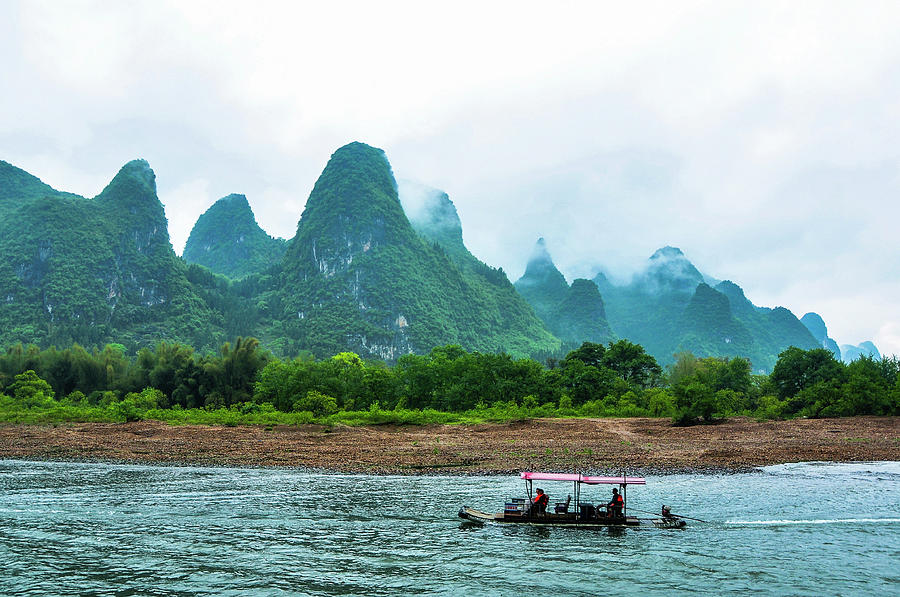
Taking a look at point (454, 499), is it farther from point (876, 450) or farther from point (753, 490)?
point (876, 450)

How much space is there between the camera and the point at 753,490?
1056 inches

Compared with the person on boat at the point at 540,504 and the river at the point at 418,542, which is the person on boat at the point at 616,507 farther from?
the person on boat at the point at 540,504

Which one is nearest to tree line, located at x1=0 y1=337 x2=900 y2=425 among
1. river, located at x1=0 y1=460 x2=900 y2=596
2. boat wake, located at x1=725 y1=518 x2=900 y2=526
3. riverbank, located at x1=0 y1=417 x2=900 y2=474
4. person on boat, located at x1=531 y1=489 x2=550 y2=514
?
riverbank, located at x1=0 y1=417 x2=900 y2=474

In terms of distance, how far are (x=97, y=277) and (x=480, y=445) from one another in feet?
551

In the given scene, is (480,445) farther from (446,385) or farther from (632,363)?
(632,363)

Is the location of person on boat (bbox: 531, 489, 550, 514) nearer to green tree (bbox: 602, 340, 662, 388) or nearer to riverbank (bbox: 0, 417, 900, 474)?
riverbank (bbox: 0, 417, 900, 474)

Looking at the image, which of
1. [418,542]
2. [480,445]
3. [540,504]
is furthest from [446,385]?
[418,542]

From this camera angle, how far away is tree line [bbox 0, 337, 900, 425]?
60188 mm

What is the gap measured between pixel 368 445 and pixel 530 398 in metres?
32.1

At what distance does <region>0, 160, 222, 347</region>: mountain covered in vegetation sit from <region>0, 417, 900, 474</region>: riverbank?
111m

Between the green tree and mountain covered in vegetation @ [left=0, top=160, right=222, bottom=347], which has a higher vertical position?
mountain covered in vegetation @ [left=0, top=160, right=222, bottom=347]

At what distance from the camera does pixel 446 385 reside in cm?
7456

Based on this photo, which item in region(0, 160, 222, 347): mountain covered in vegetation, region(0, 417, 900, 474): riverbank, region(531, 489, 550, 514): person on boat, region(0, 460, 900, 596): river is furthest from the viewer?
region(0, 160, 222, 347): mountain covered in vegetation

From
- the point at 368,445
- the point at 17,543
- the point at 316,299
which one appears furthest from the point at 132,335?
the point at 17,543
